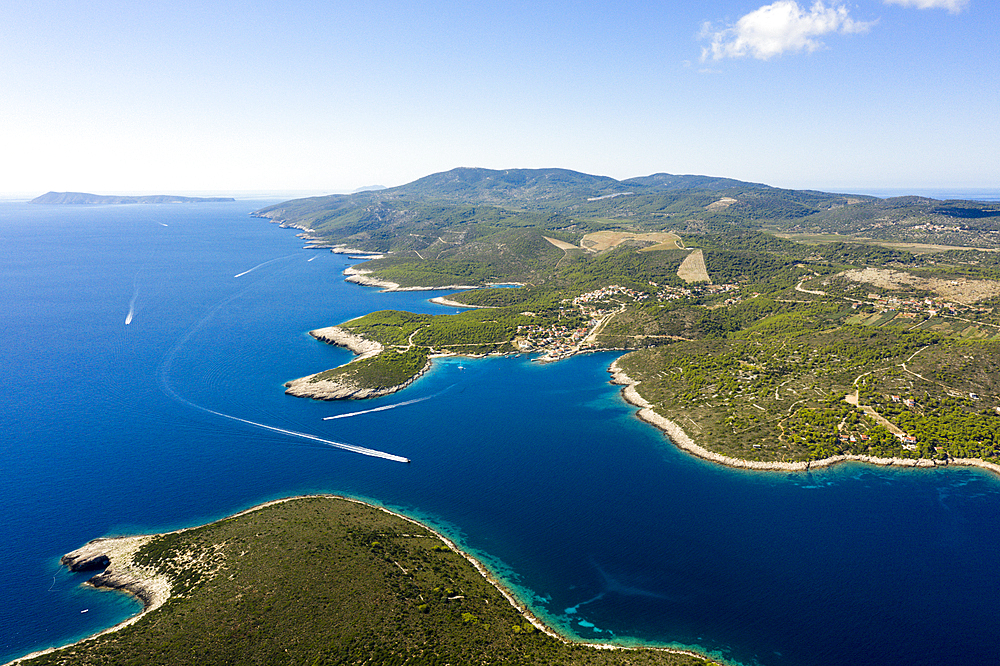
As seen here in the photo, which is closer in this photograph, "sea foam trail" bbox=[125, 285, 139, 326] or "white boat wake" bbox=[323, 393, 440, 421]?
"white boat wake" bbox=[323, 393, 440, 421]

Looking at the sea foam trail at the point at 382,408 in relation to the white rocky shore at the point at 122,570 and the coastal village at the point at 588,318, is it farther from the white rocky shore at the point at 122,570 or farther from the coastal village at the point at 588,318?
the coastal village at the point at 588,318

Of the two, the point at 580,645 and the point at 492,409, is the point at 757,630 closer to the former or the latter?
the point at 580,645

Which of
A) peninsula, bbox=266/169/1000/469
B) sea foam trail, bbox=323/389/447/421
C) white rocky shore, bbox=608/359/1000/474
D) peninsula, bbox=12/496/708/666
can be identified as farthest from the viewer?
sea foam trail, bbox=323/389/447/421

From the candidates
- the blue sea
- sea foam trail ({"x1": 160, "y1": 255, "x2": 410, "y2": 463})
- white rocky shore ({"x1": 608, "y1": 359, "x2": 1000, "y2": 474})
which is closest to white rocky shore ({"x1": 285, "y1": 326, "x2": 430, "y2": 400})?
the blue sea

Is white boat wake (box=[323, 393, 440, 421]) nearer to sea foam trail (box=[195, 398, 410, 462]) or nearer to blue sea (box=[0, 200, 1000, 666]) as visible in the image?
blue sea (box=[0, 200, 1000, 666])

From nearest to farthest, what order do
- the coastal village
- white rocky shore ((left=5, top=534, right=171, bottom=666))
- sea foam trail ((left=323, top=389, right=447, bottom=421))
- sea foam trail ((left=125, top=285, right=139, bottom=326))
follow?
white rocky shore ((left=5, top=534, right=171, bottom=666)), sea foam trail ((left=323, top=389, right=447, bottom=421)), the coastal village, sea foam trail ((left=125, top=285, right=139, bottom=326))
